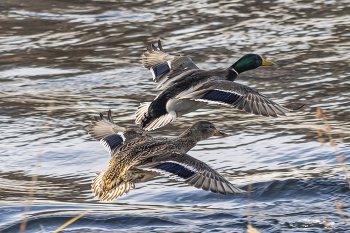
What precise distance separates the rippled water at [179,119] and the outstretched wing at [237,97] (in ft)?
2.06

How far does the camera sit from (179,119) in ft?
Result: 29.2

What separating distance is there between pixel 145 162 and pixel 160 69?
2.56 metres

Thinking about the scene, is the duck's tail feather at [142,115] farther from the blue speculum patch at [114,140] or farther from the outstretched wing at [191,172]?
the outstretched wing at [191,172]

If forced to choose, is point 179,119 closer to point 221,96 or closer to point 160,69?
point 160,69

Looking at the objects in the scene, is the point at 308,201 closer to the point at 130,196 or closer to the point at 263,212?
the point at 263,212

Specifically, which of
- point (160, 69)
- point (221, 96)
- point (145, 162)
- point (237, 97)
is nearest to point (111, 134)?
point (145, 162)

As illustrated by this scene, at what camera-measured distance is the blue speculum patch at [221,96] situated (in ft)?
23.2

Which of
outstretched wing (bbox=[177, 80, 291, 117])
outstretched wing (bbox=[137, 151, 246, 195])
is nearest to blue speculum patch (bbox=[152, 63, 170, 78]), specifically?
outstretched wing (bbox=[177, 80, 291, 117])

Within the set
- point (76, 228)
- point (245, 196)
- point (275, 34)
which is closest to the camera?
point (76, 228)

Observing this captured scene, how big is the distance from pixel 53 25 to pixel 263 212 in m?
6.60

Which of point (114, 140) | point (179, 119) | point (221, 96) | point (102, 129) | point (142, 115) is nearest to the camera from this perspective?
point (114, 140)

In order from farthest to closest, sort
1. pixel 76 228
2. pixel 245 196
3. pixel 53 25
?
pixel 53 25 → pixel 245 196 → pixel 76 228

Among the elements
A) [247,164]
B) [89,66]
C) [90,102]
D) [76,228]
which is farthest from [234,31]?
[76,228]

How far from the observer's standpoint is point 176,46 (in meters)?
11.0
